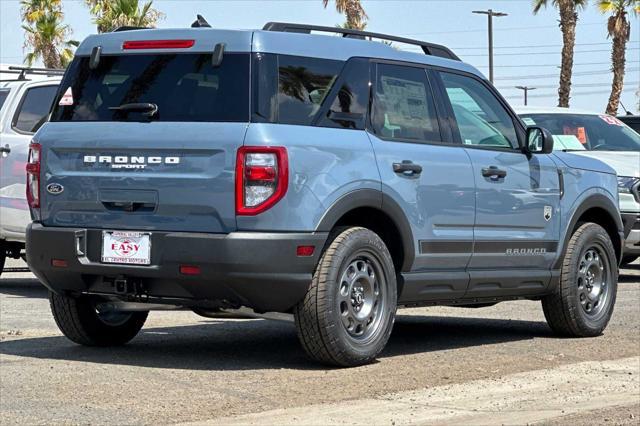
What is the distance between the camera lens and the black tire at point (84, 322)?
368 inches

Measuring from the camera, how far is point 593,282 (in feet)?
36.0

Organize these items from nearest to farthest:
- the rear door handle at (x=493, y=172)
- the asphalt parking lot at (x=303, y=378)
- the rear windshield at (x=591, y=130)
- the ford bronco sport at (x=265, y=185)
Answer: the asphalt parking lot at (x=303, y=378) → the ford bronco sport at (x=265, y=185) → the rear door handle at (x=493, y=172) → the rear windshield at (x=591, y=130)

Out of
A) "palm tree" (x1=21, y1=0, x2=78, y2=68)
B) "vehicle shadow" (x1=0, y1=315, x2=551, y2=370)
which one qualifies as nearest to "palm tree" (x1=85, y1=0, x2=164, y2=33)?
"palm tree" (x1=21, y1=0, x2=78, y2=68)

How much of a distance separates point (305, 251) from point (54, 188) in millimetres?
1664

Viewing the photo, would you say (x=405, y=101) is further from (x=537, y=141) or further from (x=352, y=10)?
(x=352, y=10)

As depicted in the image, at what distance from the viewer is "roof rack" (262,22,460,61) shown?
8.74 meters

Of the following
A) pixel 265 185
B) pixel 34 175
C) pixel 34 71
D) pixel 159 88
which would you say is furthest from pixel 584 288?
pixel 34 71

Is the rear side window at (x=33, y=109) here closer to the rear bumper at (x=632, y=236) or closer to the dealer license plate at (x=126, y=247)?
the dealer license plate at (x=126, y=247)

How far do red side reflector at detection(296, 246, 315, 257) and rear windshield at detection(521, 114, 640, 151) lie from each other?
839cm

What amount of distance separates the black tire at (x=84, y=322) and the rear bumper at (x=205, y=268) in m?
0.62

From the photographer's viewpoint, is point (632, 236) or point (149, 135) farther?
point (632, 236)

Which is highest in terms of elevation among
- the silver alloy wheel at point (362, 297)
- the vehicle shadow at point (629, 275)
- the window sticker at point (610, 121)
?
the window sticker at point (610, 121)

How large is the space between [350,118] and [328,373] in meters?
1.55

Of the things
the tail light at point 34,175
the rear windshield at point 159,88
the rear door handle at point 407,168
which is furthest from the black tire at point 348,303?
the tail light at point 34,175
